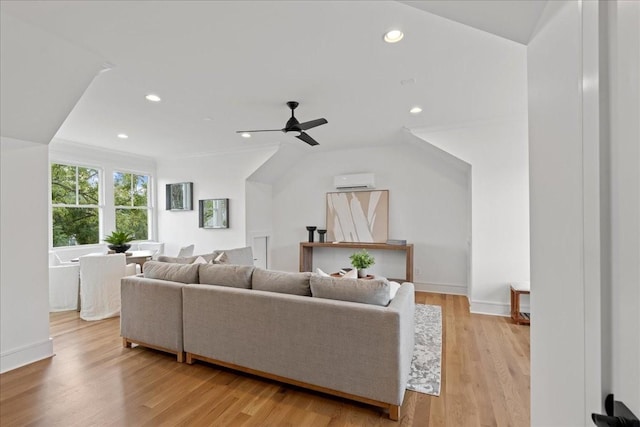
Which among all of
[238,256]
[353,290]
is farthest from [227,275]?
[238,256]

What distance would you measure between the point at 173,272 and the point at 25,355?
1422 millimetres

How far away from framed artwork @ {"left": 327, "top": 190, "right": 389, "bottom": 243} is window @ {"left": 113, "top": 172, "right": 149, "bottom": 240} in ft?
13.2

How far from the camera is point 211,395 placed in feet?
6.89

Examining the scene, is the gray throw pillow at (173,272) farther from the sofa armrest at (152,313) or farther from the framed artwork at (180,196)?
the framed artwork at (180,196)

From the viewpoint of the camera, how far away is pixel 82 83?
2518mm

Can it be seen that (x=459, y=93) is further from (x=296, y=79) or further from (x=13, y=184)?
(x=13, y=184)

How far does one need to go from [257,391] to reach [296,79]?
2.73 meters

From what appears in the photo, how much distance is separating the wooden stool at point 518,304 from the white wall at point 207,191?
4.25 meters

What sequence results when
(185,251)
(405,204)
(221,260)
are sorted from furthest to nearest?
(405,204) < (185,251) < (221,260)

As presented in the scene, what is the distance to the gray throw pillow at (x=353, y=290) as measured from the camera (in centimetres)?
203

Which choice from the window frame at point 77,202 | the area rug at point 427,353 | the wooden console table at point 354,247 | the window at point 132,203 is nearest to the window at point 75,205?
the window frame at point 77,202

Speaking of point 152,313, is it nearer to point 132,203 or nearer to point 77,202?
point 77,202

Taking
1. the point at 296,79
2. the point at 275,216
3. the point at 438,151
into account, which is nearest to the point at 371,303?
the point at 296,79

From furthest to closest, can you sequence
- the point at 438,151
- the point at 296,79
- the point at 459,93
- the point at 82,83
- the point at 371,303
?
the point at 438,151
the point at 459,93
the point at 296,79
the point at 82,83
the point at 371,303
